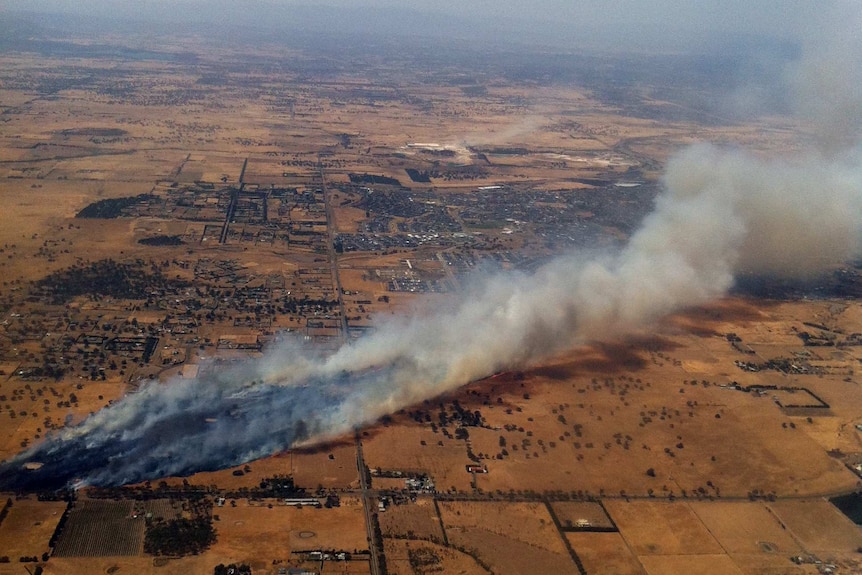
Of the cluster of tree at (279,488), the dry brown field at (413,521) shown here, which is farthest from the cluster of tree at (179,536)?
the dry brown field at (413,521)

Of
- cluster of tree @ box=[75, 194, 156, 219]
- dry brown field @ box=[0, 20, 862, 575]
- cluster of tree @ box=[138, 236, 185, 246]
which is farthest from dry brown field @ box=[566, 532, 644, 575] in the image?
cluster of tree @ box=[75, 194, 156, 219]

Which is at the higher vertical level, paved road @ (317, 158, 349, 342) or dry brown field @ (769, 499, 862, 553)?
paved road @ (317, 158, 349, 342)

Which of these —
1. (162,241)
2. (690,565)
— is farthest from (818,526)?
(162,241)

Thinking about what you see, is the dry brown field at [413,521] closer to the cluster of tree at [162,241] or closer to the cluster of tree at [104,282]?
the cluster of tree at [104,282]

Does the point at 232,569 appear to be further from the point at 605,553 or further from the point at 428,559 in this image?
the point at 605,553

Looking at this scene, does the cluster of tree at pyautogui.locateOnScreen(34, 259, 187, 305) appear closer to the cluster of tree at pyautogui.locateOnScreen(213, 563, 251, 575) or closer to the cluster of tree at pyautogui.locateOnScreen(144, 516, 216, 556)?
the cluster of tree at pyautogui.locateOnScreen(144, 516, 216, 556)

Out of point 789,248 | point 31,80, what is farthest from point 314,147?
point 31,80

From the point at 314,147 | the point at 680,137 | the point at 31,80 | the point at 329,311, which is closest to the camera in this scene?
the point at 329,311

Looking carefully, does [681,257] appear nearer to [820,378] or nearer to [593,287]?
[593,287]
